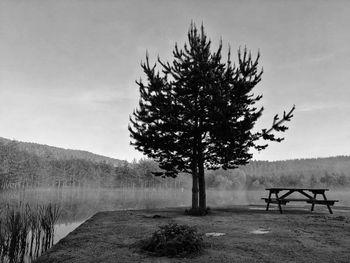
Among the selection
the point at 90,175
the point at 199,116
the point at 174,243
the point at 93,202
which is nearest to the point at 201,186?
the point at 199,116

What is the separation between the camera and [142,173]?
100 metres

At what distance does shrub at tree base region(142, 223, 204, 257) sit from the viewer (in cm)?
589

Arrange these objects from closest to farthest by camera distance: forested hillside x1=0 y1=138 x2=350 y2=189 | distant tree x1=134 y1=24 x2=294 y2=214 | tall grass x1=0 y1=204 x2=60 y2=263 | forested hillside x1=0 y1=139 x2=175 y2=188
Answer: tall grass x1=0 y1=204 x2=60 y2=263 → distant tree x1=134 y1=24 x2=294 y2=214 → forested hillside x1=0 y1=139 x2=175 y2=188 → forested hillside x1=0 y1=138 x2=350 y2=189

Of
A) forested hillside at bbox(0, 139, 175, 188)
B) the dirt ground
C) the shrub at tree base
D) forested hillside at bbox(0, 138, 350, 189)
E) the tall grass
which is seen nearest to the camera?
the dirt ground

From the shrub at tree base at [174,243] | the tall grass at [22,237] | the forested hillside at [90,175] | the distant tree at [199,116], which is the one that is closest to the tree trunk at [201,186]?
the distant tree at [199,116]

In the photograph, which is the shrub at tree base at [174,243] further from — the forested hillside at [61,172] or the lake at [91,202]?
the forested hillside at [61,172]

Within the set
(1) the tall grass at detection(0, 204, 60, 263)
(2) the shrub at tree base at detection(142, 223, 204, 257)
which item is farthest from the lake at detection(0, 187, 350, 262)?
(2) the shrub at tree base at detection(142, 223, 204, 257)

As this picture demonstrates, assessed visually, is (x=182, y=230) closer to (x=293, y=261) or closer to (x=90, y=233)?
(x=293, y=261)

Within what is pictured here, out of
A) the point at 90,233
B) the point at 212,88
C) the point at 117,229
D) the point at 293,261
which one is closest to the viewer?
the point at 293,261

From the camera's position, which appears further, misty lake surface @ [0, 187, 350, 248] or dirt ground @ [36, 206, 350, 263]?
misty lake surface @ [0, 187, 350, 248]

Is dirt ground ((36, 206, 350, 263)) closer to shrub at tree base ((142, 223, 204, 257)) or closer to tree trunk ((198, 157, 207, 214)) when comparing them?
shrub at tree base ((142, 223, 204, 257))

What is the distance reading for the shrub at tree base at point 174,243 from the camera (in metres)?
5.89

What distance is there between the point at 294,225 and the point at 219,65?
8.43 m

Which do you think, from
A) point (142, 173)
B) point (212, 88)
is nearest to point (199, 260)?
point (212, 88)
